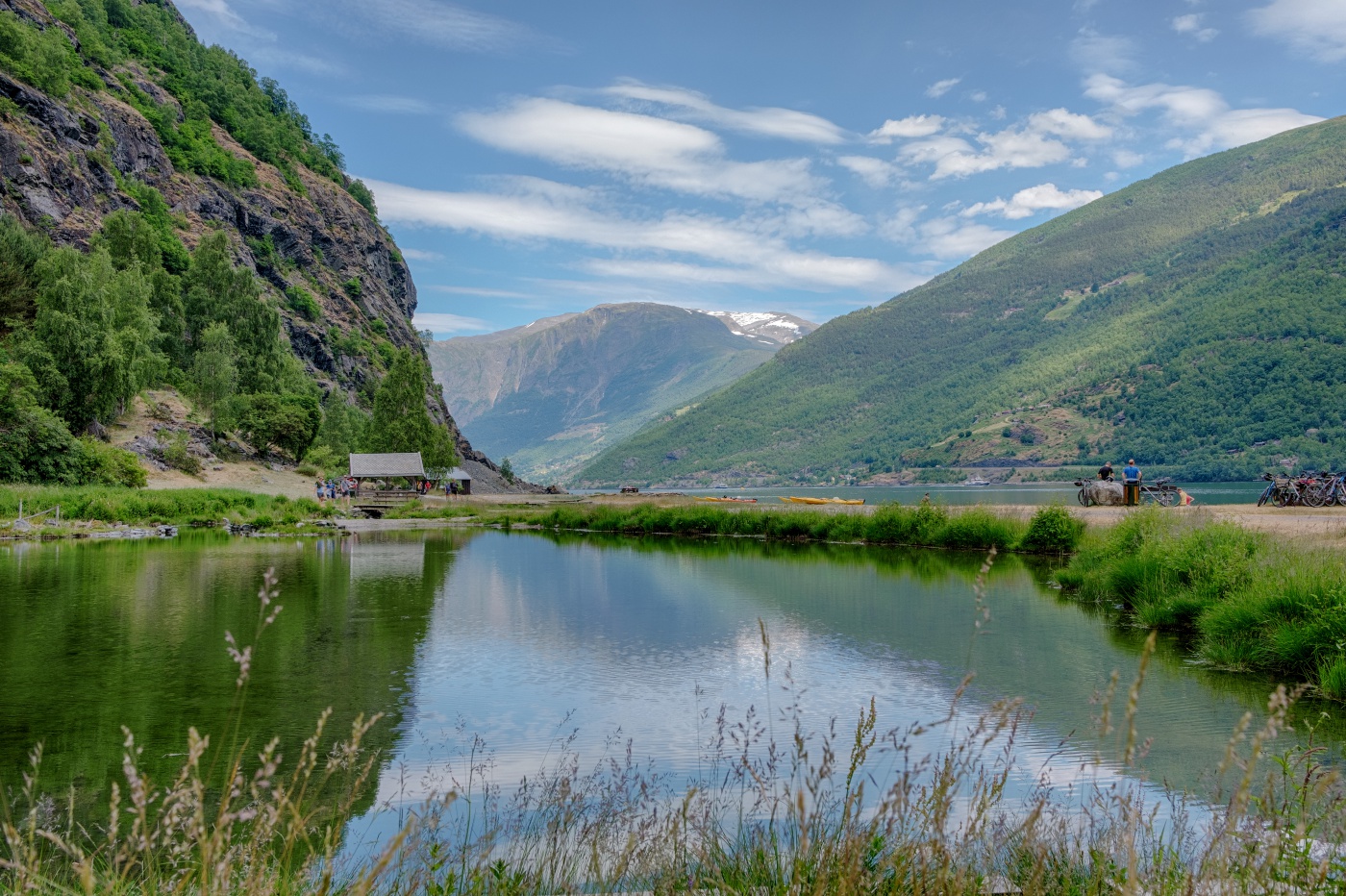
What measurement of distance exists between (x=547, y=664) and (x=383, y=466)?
60606 mm

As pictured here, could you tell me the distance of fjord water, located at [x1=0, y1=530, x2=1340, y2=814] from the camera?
28.9 ft

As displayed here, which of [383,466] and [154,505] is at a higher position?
[383,466]

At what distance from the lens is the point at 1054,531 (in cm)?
2747

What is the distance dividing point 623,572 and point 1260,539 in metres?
15.6

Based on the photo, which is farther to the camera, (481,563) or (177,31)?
(177,31)

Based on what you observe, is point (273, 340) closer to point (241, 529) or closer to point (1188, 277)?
point (241, 529)

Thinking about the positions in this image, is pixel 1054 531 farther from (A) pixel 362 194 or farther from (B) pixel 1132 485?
(A) pixel 362 194

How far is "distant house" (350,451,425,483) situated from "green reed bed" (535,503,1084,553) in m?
25.9

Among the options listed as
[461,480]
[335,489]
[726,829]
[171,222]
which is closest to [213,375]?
[335,489]

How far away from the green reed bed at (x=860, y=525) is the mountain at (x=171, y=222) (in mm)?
30067

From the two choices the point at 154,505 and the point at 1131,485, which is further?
the point at 154,505

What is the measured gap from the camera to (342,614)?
17609mm

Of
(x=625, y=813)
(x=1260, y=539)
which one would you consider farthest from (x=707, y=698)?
(x=1260, y=539)

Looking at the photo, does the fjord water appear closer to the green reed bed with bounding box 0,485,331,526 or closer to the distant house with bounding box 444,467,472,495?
the green reed bed with bounding box 0,485,331,526
